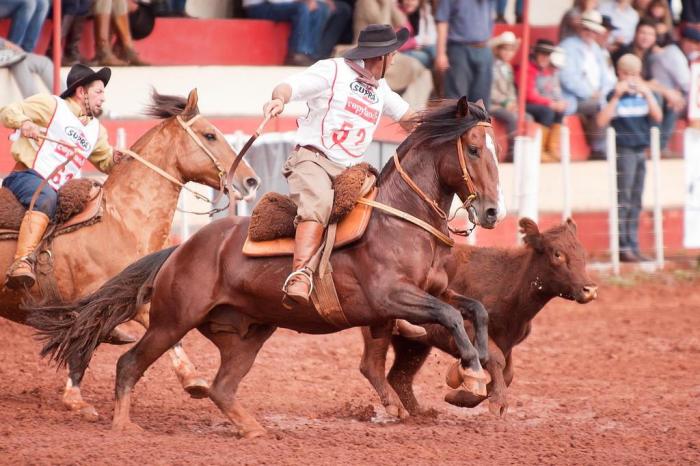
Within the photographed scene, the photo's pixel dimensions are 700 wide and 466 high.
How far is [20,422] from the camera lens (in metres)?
7.68

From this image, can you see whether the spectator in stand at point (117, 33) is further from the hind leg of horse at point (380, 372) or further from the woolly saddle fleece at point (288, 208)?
the woolly saddle fleece at point (288, 208)

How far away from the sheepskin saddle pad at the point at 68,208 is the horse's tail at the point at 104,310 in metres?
0.76

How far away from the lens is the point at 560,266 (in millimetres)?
8406

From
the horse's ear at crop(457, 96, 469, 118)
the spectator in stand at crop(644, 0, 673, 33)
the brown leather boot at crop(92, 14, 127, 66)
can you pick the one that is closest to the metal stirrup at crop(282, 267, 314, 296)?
the horse's ear at crop(457, 96, 469, 118)

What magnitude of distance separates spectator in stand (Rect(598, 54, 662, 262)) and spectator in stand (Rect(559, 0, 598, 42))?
0.67 metres

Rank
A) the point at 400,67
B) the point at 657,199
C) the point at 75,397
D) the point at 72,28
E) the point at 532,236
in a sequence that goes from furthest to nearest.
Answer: the point at 657,199 → the point at 400,67 → the point at 72,28 → the point at 532,236 → the point at 75,397

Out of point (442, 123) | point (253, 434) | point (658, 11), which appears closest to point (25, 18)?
point (253, 434)

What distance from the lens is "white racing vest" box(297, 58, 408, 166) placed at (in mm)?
7191

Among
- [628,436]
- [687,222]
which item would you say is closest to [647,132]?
[687,222]

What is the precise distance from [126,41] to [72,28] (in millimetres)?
665

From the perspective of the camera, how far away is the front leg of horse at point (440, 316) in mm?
6758

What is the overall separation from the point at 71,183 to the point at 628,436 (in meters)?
3.79

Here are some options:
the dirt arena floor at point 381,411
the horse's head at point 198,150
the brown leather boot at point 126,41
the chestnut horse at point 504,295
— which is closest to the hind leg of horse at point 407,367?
Result: the chestnut horse at point 504,295

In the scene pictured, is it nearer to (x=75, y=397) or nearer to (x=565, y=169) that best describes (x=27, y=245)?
(x=75, y=397)
